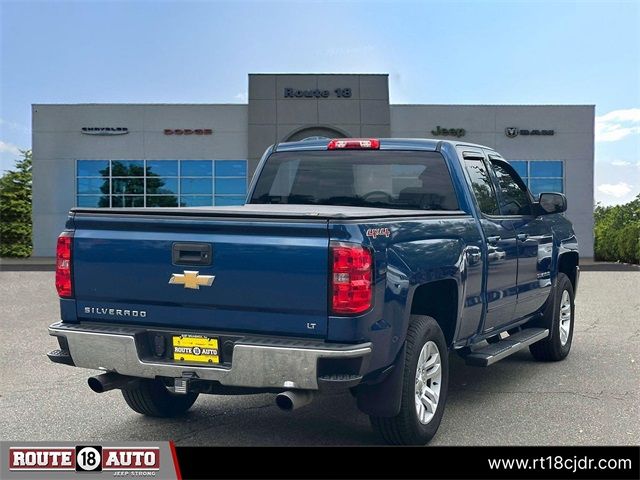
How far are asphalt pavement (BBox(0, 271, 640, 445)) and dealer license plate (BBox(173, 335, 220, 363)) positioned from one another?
915 millimetres

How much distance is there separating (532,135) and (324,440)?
3180 cm

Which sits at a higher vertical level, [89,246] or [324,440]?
[89,246]

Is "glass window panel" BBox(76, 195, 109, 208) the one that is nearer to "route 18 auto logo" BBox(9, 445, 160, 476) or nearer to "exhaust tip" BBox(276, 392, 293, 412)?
"route 18 auto logo" BBox(9, 445, 160, 476)

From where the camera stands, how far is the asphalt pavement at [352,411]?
5332 millimetres

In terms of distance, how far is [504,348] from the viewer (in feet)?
20.7

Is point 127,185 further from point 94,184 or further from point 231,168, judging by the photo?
point 231,168

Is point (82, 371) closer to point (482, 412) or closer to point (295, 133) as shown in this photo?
point (482, 412)

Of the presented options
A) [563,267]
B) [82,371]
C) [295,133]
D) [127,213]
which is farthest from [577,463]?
[295,133]

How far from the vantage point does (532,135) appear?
114 ft

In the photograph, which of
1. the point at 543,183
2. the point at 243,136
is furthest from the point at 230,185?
the point at 543,183

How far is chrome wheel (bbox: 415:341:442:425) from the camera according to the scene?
5.01 meters

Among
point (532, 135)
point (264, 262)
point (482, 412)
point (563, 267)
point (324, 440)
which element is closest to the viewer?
point (264, 262)

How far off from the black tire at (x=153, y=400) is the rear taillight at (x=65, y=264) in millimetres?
1002

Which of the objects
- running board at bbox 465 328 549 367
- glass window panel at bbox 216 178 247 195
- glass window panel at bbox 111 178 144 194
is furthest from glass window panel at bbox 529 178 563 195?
running board at bbox 465 328 549 367
